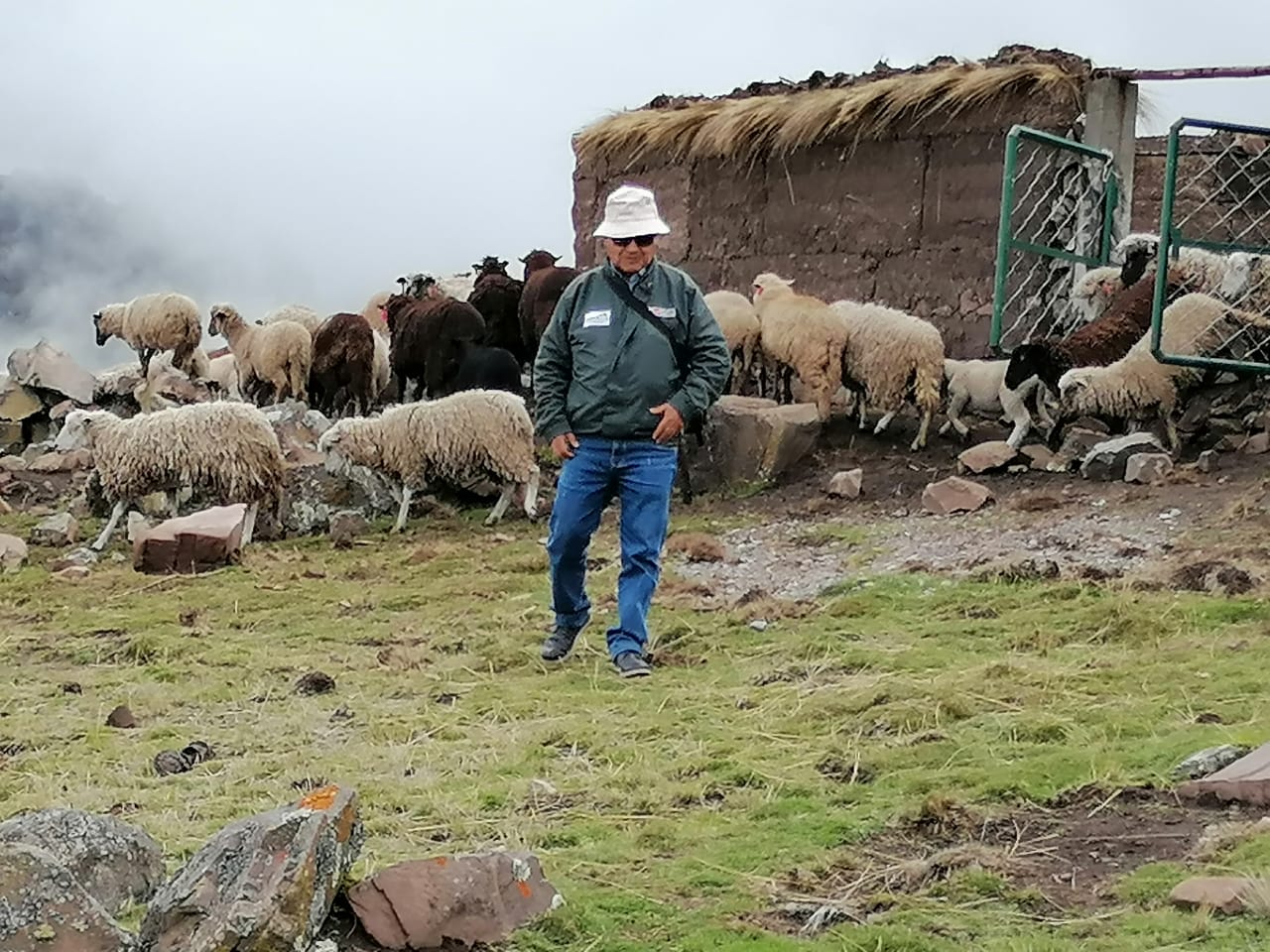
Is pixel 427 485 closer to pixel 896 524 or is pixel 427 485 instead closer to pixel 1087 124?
pixel 896 524

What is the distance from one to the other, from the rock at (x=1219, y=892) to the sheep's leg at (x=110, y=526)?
27.7 feet

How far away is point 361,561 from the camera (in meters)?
9.79

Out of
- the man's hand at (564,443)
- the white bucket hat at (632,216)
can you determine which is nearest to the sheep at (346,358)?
the man's hand at (564,443)

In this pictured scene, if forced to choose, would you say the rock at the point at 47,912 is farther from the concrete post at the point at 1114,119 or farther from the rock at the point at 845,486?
the concrete post at the point at 1114,119

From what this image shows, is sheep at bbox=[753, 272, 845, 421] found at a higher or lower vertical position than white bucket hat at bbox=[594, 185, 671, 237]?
lower

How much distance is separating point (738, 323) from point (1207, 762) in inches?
343

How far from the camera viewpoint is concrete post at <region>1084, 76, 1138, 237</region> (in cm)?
1177

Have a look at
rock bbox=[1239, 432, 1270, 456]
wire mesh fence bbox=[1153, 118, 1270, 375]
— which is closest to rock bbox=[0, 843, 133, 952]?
wire mesh fence bbox=[1153, 118, 1270, 375]

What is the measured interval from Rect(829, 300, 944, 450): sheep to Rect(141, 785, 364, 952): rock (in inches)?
352

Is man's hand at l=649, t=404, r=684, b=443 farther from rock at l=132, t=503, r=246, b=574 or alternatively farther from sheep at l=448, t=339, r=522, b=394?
sheep at l=448, t=339, r=522, b=394

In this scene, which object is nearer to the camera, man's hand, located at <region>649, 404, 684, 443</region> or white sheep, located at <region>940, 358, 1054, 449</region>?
man's hand, located at <region>649, 404, 684, 443</region>

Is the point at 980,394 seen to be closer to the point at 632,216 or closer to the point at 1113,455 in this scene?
the point at 1113,455

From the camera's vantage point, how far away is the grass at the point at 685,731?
11.6ft

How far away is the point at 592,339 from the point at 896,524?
371 centimetres
